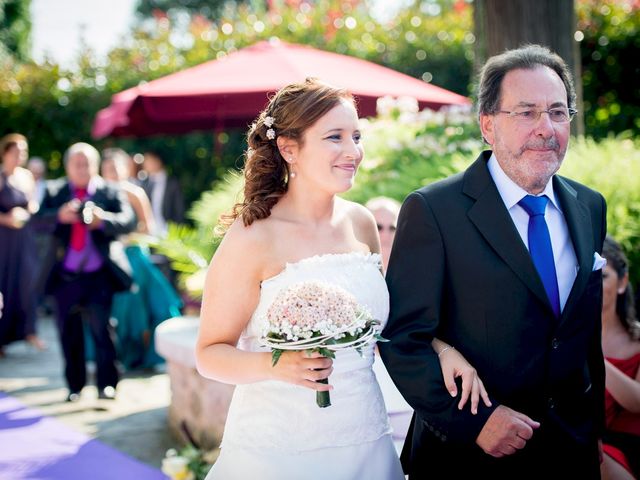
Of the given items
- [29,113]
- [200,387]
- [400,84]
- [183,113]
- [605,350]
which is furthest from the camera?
[29,113]

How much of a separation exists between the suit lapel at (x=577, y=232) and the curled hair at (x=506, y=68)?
30cm

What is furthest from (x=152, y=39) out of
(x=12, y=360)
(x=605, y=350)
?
(x=605, y=350)

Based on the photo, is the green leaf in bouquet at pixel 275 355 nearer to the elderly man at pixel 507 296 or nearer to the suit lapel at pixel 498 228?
the elderly man at pixel 507 296

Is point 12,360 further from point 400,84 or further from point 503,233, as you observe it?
point 503,233

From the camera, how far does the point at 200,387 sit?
230 inches

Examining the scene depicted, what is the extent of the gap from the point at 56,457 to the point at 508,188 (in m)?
2.83

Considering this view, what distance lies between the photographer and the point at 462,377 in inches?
102

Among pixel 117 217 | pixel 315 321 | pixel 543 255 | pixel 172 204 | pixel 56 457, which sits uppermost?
pixel 543 255

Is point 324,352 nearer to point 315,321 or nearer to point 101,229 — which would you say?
point 315,321

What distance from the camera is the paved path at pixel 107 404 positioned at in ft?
20.8

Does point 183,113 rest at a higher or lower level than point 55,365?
higher

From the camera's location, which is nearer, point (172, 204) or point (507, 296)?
point (507, 296)

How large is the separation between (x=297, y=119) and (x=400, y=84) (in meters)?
6.05

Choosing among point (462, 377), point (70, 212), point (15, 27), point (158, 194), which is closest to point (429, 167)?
point (70, 212)
